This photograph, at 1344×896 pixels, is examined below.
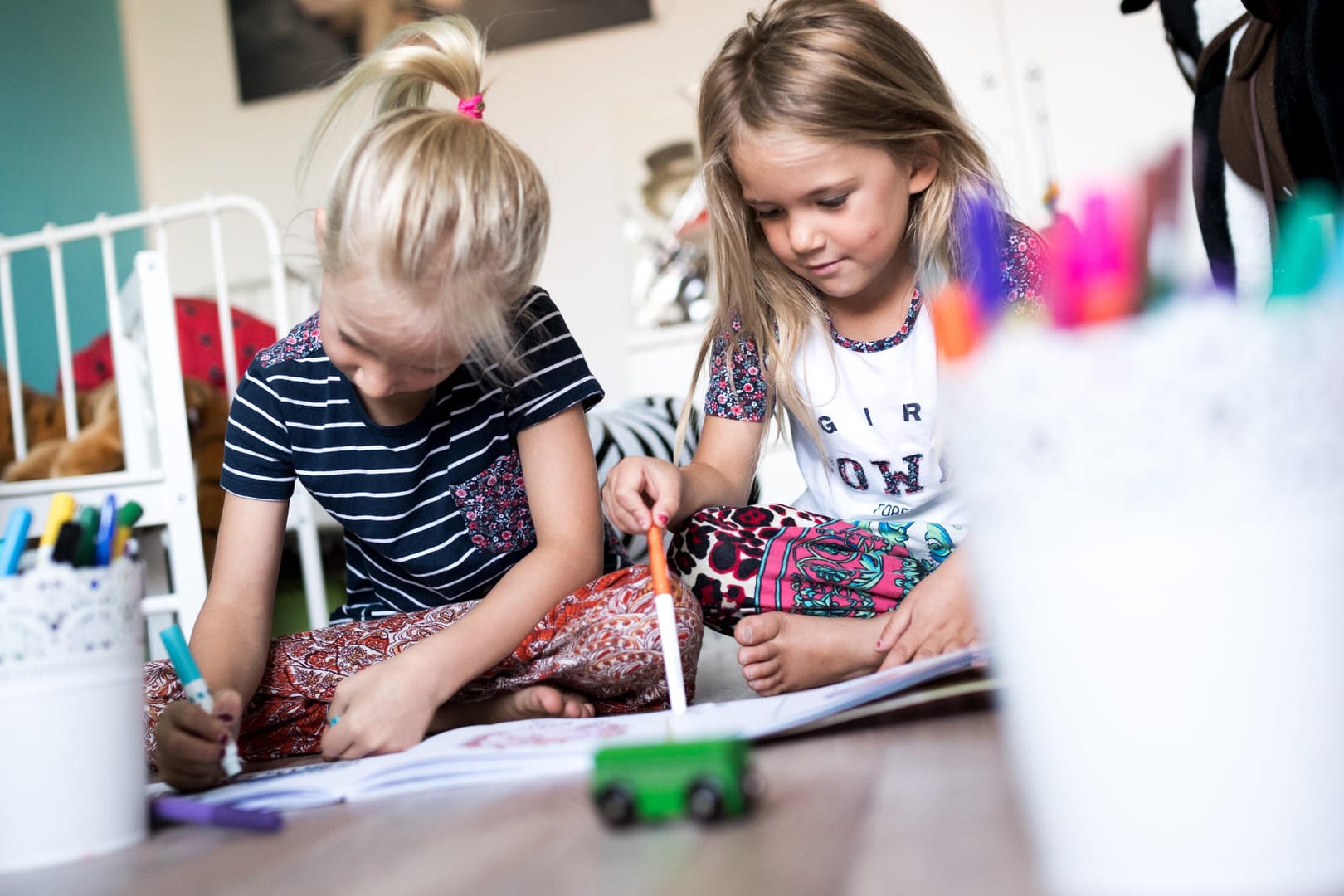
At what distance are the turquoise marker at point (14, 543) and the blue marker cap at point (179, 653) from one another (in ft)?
0.42

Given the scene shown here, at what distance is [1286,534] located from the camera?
0.28 m

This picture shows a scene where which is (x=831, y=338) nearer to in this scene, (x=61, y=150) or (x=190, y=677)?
(x=190, y=677)

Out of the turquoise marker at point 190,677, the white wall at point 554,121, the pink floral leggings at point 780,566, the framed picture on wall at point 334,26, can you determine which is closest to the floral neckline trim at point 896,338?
the pink floral leggings at point 780,566

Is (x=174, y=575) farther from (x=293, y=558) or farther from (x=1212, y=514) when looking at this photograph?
(x=1212, y=514)

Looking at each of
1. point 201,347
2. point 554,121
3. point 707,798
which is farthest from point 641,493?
point 554,121

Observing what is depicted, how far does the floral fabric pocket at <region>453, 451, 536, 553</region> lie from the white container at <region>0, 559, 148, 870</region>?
46cm

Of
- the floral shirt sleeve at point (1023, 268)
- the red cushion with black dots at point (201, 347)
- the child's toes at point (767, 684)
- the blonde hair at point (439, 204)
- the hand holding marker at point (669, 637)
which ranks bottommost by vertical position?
the child's toes at point (767, 684)

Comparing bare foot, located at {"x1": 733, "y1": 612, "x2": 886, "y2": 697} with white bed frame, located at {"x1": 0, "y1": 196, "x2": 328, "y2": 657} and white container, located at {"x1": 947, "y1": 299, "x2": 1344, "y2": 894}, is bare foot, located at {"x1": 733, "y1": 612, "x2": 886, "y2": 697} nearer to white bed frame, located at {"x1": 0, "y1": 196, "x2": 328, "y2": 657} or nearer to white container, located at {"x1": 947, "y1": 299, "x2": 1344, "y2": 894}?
white container, located at {"x1": 947, "y1": 299, "x2": 1344, "y2": 894}

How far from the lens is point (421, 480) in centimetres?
100

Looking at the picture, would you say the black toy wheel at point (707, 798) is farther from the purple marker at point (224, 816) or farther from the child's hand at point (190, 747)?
the child's hand at point (190, 747)

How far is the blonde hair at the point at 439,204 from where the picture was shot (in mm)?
769

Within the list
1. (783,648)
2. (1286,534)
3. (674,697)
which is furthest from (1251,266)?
(1286,534)

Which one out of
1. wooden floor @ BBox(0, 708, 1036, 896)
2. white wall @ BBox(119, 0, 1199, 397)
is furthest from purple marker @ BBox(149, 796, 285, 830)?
white wall @ BBox(119, 0, 1199, 397)

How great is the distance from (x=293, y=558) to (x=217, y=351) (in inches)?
15.8
